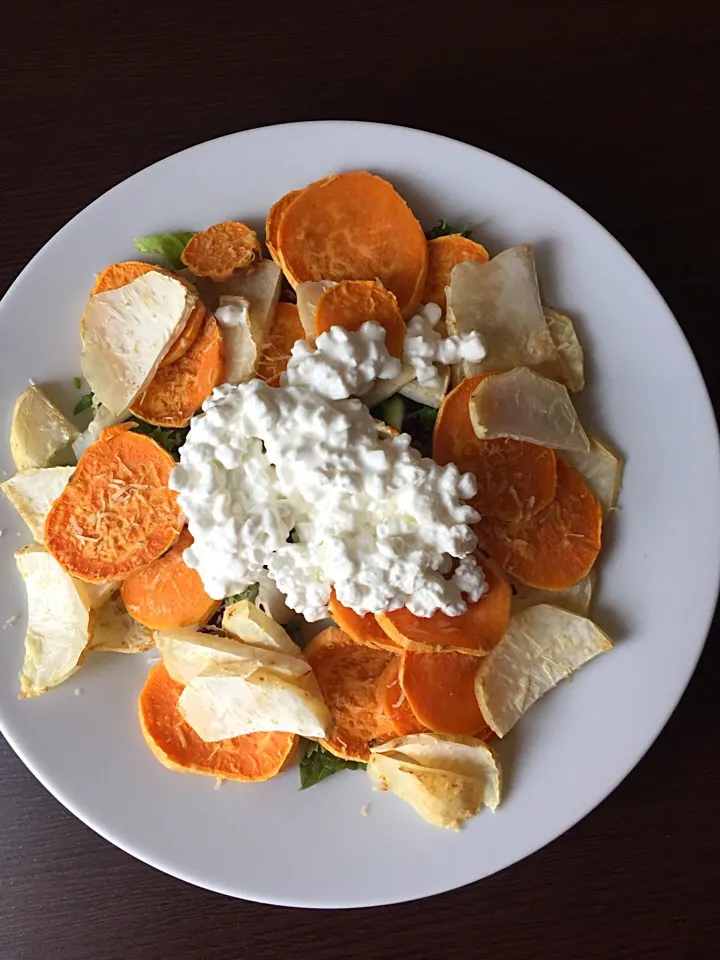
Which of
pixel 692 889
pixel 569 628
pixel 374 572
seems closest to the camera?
pixel 374 572

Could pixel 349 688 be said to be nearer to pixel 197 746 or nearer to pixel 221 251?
pixel 197 746

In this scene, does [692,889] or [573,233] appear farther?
[692,889]

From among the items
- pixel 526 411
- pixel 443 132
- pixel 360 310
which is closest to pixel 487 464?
pixel 526 411

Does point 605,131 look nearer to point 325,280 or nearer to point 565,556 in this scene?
point 325,280

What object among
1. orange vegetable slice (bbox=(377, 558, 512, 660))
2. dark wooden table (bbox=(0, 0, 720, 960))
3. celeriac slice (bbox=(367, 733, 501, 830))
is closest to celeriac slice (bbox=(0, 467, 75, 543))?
dark wooden table (bbox=(0, 0, 720, 960))

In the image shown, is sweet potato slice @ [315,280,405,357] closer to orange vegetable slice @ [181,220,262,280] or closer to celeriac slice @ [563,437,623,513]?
orange vegetable slice @ [181,220,262,280]

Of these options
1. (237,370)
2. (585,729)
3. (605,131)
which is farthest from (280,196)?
(585,729)
